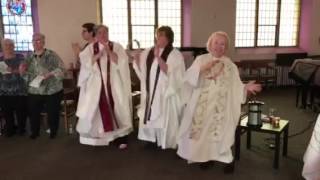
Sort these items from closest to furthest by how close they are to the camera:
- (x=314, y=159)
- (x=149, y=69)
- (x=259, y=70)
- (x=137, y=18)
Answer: (x=314, y=159) < (x=149, y=69) < (x=137, y=18) < (x=259, y=70)

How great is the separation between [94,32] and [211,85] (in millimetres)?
1709

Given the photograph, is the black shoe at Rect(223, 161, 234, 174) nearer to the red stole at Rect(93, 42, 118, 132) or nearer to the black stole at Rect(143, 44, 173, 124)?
the black stole at Rect(143, 44, 173, 124)

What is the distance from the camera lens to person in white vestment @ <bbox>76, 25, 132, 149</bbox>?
4.45 metres

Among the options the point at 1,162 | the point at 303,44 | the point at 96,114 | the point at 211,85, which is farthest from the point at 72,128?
the point at 303,44

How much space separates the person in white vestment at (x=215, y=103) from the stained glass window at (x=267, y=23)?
5.97 meters

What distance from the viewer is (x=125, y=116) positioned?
458 centimetres

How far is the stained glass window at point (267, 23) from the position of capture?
9344 millimetres

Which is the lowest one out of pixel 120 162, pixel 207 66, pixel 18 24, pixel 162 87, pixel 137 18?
pixel 120 162

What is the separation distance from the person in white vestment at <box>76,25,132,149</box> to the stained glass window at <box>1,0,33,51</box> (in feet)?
12.1

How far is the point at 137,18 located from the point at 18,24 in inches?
106

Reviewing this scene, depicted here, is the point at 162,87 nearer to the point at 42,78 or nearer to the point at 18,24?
the point at 42,78

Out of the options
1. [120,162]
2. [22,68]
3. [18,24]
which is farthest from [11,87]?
[18,24]

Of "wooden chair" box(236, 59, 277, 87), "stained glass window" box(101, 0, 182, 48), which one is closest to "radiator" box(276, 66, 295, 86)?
"wooden chair" box(236, 59, 277, 87)

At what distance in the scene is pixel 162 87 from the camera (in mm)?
4207
